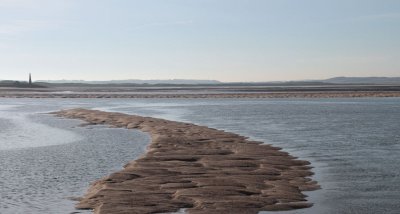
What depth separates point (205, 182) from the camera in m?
16.6

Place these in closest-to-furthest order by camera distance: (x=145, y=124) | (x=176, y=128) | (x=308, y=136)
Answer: (x=308, y=136), (x=176, y=128), (x=145, y=124)

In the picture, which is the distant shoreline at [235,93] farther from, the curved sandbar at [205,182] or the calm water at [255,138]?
the curved sandbar at [205,182]

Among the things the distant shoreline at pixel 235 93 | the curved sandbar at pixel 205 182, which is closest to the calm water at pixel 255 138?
the curved sandbar at pixel 205 182

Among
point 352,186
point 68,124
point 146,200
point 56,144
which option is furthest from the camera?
point 68,124

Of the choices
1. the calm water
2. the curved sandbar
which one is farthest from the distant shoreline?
the curved sandbar

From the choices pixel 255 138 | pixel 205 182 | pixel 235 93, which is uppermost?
pixel 205 182

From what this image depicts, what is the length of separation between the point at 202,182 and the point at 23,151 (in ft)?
38.2

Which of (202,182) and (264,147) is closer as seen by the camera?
(202,182)

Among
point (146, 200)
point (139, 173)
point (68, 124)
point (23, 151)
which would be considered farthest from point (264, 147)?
point (68, 124)

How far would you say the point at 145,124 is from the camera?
128 feet

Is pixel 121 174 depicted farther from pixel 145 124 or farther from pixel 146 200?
pixel 145 124

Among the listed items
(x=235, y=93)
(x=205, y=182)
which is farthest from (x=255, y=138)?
(x=235, y=93)

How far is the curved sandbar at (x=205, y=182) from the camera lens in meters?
13.9

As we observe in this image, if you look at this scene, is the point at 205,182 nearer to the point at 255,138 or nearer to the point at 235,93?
the point at 255,138
